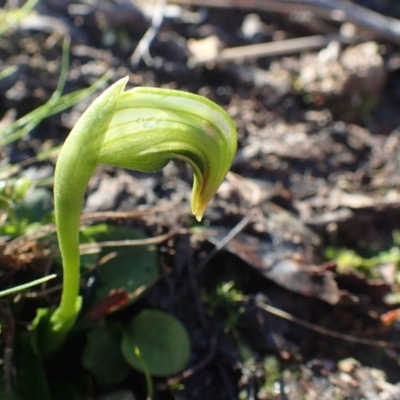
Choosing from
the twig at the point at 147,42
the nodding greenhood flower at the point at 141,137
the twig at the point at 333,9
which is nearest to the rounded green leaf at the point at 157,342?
the nodding greenhood flower at the point at 141,137

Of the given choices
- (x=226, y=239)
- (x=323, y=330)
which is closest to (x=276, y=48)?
(x=226, y=239)

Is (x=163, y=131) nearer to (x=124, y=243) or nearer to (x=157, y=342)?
(x=124, y=243)

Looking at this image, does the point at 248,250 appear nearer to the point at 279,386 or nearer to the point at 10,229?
the point at 279,386

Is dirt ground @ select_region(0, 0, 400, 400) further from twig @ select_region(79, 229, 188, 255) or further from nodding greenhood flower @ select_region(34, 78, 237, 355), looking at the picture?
nodding greenhood flower @ select_region(34, 78, 237, 355)

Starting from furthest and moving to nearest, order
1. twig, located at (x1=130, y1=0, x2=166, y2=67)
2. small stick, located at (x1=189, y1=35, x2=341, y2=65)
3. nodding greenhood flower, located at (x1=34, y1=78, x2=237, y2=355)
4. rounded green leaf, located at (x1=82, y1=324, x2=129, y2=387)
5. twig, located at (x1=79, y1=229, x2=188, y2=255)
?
small stick, located at (x1=189, y1=35, x2=341, y2=65) < twig, located at (x1=130, y1=0, x2=166, y2=67) < twig, located at (x1=79, y1=229, x2=188, y2=255) < rounded green leaf, located at (x1=82, y1=324, x2=129, y2=387) < nodding greenhood flower, located at (x1=34, y1=78, x2=237, y2=355)

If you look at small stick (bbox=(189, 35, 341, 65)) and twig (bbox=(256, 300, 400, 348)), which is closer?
twig (bbox=(256, 300, 400, 348))

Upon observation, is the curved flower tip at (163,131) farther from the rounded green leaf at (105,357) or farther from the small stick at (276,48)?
the small stick at (276,48)

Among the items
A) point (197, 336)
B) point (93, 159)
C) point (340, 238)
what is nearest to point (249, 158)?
point (340, 238)

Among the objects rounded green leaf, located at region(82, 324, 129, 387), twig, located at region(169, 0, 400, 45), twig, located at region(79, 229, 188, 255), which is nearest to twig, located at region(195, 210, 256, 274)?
twig, located at region(79, 229, 188, 255)
